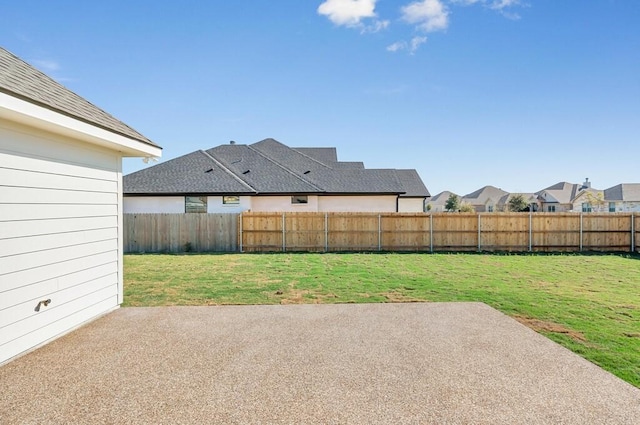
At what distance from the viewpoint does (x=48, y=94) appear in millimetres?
4547

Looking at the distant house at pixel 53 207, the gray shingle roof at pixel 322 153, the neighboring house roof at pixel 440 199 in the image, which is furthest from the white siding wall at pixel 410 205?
the neighboring house roof at pixel 440 199

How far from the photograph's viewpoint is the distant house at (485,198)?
195 ft

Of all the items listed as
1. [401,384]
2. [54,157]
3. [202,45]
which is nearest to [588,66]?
[202,45]

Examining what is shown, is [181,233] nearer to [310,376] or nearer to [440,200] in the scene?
[310,376]

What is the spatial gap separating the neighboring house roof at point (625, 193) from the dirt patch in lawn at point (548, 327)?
49.1 m

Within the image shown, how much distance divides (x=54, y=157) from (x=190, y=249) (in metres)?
10.7

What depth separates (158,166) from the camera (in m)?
18.6

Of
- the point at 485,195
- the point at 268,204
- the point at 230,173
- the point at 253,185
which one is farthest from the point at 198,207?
the point at 485,195

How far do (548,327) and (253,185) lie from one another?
15.2 meters

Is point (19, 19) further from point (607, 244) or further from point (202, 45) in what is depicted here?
point (607, 244)

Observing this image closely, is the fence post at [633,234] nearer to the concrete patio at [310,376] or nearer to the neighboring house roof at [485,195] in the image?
the concrete patio at [310,376]

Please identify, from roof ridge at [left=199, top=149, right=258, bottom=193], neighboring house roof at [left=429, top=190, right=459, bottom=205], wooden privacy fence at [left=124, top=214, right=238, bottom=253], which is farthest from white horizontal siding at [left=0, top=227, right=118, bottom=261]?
neighboring house roof at [left=429, top=190, right=459, bottom=205]

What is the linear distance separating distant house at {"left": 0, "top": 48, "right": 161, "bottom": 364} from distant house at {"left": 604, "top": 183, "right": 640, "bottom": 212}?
2100 inches

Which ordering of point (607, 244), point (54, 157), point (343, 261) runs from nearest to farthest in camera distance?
point (54, 157), point (343, 261), point (607, 244)
